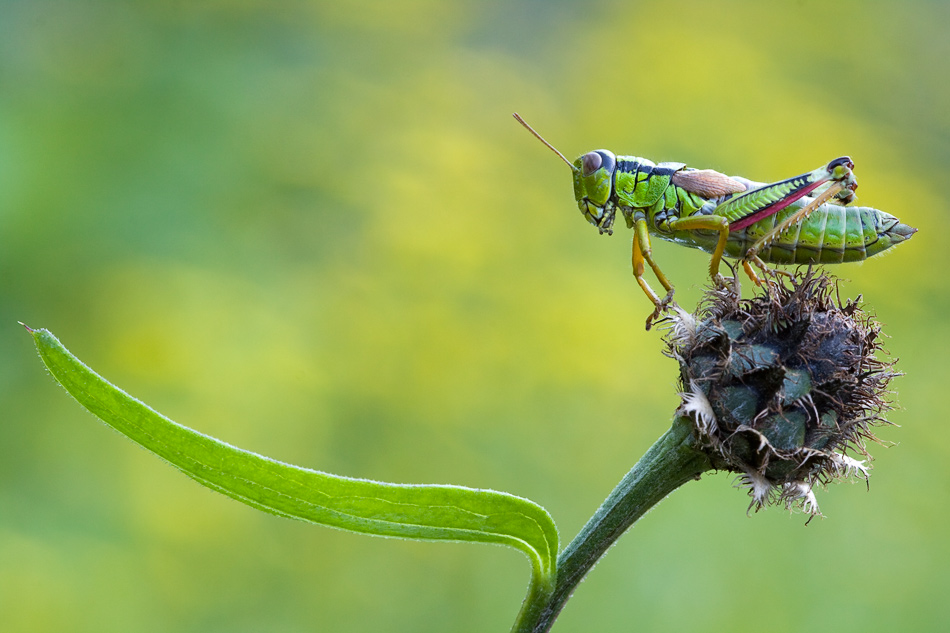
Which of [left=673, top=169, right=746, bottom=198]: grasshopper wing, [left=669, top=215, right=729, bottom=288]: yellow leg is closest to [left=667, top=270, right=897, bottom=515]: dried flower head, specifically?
[left=669, top=215, right=729, bottom=288]: yellow leg

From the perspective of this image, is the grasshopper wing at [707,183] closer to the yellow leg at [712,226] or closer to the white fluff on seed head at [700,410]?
the yellow leg at [712,226]

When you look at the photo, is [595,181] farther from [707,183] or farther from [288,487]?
[288,487]

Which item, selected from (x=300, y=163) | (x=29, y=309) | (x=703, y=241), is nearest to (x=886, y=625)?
(x=703, y=241)

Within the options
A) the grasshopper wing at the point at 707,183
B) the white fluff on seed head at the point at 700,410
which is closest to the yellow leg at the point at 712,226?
the grasshopper wing at the point at 707,183

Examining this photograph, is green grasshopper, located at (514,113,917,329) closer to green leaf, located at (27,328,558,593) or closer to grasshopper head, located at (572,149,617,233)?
grasshopper head, located at (572,149,617,233)

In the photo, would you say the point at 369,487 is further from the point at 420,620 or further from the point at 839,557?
the point at 839,557

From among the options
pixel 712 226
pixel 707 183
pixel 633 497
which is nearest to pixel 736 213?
pixel 712 226
